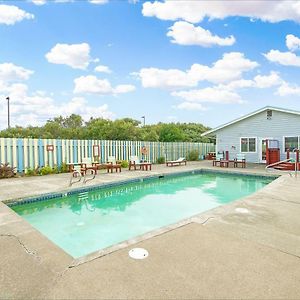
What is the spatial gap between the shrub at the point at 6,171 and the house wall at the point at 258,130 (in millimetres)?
13740

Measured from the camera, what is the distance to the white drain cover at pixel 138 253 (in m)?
3.05

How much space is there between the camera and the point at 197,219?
178 inches

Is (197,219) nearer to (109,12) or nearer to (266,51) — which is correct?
(109,12)

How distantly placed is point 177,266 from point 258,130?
→ 1566 cm

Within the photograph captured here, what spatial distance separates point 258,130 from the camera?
653 inches

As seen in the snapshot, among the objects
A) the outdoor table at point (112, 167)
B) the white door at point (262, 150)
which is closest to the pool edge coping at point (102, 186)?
the outdoor table at point (112, 167)

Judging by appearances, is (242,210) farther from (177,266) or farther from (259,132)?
(259,132)

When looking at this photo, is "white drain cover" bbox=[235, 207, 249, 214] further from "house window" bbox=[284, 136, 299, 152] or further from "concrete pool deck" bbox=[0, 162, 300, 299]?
"house window" bbox=[284, 136, 299, 152]

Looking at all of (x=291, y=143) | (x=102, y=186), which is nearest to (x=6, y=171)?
(x=102, y=186)

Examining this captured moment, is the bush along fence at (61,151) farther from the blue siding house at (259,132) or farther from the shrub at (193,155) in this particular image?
the blue siding house at (259,132)

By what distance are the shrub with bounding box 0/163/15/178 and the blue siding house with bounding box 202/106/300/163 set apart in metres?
13.5

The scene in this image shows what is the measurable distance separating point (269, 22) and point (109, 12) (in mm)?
8787

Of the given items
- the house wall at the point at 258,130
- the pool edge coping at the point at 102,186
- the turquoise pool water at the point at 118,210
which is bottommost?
the turquoise pool water at the point at 118,210

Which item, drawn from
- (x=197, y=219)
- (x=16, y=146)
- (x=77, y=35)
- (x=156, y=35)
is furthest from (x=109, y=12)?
(x=197, y=219)
